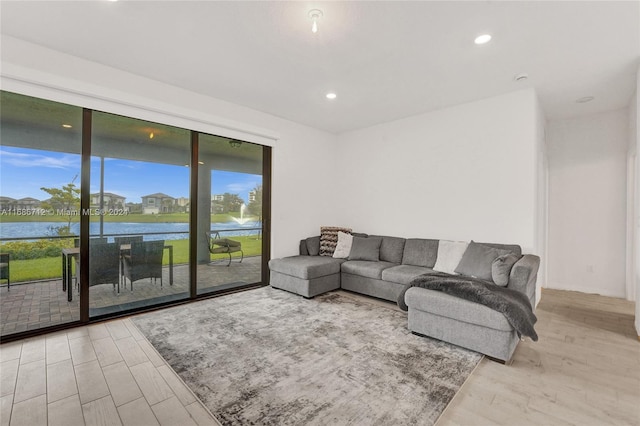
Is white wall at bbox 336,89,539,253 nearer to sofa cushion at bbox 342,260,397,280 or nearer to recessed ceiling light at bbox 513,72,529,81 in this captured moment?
recessed ceiling light at bbox 513,72,529,81

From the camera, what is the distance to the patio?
286 cm

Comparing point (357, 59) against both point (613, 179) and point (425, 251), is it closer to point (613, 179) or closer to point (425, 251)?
point (425, 251)

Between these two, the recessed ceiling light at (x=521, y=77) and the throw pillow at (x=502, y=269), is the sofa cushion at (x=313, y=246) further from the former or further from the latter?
the recessed ceiling light at (x=521, y=77)

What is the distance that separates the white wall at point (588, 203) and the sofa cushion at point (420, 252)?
2.36 meters

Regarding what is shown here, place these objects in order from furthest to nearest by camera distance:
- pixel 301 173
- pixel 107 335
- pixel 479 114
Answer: pixel 301 173
pixel 479 114
pixel 107 335

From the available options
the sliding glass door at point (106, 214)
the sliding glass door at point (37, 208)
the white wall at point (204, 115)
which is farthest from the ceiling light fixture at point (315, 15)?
the sliding glass door at point (37, 208)

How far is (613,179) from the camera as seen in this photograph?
14.2 feet

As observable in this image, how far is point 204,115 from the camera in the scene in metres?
3.90

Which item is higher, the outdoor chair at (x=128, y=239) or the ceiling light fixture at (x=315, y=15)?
the ceiling light fixture at (x=315, y=15)

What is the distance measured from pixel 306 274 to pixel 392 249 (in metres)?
1.46

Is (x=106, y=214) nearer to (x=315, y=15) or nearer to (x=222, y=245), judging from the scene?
(x=222, y=245)

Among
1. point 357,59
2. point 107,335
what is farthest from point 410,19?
point 107,335

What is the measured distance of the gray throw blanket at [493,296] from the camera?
236 centimetres

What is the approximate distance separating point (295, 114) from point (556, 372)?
439cm
